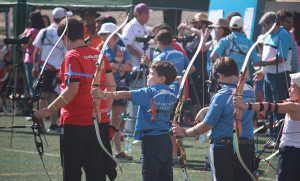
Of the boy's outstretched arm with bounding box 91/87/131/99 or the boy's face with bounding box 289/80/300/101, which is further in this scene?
the boy's face with bounding box 289/80/300/101

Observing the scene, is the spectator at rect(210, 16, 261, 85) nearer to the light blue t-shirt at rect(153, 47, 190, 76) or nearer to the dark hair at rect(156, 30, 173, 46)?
the light blue t-shirt at rect(153, 47, 190, 76)

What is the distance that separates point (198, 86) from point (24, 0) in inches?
183

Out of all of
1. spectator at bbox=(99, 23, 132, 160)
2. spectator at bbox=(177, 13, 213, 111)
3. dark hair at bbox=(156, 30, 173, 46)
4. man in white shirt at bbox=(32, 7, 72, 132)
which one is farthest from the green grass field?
dark hair at bbox=(156, 30, 173, 46)

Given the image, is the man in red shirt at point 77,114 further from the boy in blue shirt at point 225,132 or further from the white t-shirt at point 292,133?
the white t-shirt at point 292,133

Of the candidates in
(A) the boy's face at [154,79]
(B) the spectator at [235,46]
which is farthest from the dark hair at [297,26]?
(A) the boy's face at [154,79]

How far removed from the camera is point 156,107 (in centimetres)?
455

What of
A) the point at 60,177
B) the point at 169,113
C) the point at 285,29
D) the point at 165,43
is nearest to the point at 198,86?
the point at 285,29

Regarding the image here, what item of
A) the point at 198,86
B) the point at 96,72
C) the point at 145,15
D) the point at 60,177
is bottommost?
the point at 60,177

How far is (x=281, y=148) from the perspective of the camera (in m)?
4.39

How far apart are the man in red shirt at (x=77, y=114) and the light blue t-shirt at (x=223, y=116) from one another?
42.5 inches

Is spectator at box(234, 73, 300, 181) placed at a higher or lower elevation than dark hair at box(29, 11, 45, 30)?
lower

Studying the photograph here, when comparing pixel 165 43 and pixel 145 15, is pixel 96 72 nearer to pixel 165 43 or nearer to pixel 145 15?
pixel 165 43

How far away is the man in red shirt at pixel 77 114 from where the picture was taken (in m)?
4.39

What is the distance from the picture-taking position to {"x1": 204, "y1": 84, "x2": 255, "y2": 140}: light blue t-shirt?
4270 mm
